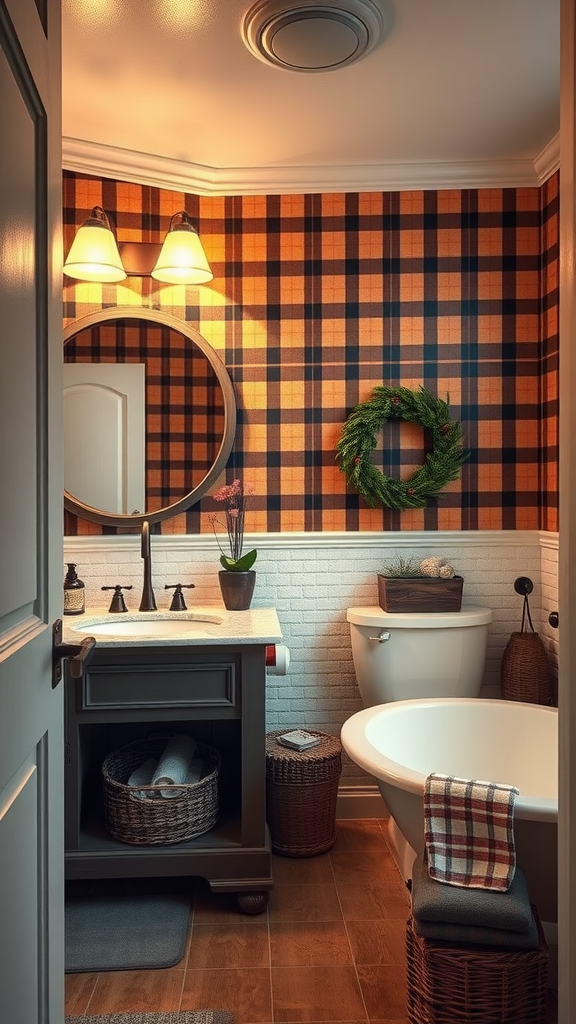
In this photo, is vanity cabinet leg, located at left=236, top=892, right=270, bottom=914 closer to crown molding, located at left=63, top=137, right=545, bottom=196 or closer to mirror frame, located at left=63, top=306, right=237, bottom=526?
mirror frame, located at left=63, top=306, right=237, bottom=526

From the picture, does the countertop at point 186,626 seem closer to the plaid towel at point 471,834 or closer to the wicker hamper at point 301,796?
the wicker hamper at point 301,796

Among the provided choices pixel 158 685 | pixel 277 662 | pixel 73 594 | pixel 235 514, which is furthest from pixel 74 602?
pixel 277 662

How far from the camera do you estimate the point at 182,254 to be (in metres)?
3.09

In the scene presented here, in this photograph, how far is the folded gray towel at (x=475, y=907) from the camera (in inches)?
73.4

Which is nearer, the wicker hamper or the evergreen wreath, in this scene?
the wicker hamper

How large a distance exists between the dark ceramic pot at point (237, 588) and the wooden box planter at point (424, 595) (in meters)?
0.53

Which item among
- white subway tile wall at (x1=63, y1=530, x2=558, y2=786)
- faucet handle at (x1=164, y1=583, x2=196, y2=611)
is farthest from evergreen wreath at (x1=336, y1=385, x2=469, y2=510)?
faucet handle at (x1=164, y1=583, x2=196, y2=611)

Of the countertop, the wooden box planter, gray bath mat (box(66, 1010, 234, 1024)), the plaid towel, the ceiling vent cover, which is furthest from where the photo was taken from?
the wooden box planter

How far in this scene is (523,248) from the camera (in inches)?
132

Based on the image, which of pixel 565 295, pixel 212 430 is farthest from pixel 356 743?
pixel 565 295

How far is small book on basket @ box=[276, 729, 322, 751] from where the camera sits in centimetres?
303

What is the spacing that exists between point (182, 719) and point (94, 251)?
66.6 inches

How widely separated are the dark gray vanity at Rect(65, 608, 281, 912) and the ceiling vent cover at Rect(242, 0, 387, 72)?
1.74m

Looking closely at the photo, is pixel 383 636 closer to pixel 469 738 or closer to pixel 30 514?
pixel 469 738
